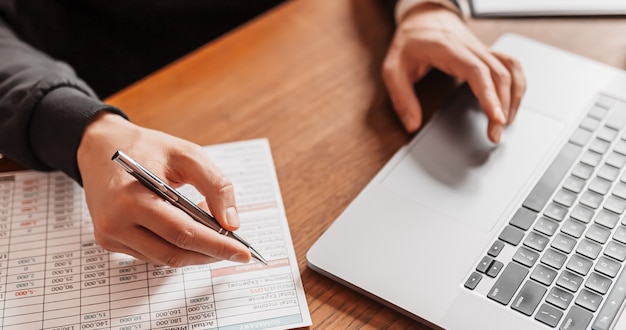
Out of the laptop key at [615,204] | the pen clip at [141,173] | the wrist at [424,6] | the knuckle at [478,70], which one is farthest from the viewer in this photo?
the wrist at [424,6]

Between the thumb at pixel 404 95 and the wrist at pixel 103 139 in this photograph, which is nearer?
the wrist at pixel 103 139

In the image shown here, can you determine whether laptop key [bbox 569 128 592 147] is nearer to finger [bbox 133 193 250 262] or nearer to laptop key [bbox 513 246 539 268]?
laptop key [bbox 513 246 539 268]

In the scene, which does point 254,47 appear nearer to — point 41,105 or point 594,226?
point 41,105

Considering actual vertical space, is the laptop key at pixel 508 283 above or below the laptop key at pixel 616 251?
above

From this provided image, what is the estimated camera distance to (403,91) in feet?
2.70

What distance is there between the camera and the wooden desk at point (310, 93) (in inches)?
30.2

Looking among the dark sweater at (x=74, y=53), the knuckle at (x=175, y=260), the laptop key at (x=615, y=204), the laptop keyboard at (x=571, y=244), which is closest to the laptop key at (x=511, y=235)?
the laptop keyboard at (x=571, y=244)

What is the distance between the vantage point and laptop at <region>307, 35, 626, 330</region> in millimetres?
617

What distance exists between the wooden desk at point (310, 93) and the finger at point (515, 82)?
0.08 metres

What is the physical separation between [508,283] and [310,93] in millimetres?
363

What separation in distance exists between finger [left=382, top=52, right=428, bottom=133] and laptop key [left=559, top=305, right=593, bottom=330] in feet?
0.95

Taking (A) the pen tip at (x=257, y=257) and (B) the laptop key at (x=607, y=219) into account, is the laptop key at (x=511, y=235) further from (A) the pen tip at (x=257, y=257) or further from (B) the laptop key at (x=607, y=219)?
(A) the pen tip at (x=257, y=257)

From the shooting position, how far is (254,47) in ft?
3.03

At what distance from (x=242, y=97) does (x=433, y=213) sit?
0.30 meters
